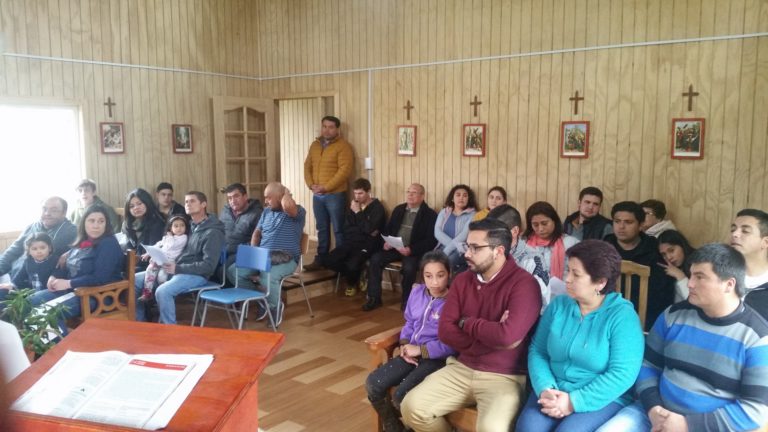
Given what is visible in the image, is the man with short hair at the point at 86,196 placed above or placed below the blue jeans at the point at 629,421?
above

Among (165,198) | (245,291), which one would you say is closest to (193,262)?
(245,291)

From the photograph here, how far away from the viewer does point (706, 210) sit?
518 cm

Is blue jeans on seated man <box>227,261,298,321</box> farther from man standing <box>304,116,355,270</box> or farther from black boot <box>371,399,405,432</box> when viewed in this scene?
black boot <box>371,399,405,432</box>

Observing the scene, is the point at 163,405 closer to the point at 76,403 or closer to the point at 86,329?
the point at 76,403

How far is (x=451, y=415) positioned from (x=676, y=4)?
12.9 ft

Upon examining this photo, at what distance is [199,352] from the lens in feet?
5.49

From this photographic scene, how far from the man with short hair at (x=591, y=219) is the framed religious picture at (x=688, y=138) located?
690 millimetres

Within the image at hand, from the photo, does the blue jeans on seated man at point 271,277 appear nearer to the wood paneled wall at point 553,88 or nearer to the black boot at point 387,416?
the wood paneled wall at point 553,88

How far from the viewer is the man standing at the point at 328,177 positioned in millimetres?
7188

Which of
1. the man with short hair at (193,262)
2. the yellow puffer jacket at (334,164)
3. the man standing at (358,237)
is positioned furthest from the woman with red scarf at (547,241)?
the yellow puffer jacket at (334,164)

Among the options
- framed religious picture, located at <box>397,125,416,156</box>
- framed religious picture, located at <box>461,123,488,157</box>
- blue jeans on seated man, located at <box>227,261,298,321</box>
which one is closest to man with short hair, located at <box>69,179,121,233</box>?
blue jeans on seated man, located at <box>227,261,298,321</box>

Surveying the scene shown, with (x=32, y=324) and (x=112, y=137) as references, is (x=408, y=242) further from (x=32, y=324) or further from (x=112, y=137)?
(x=32, y=324)

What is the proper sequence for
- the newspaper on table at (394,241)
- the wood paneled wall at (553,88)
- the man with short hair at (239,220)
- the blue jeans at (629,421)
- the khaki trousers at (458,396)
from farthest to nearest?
1. the newspaper on table at (394,241)
2. the man with short hair at (239,220)
3. the wood paneled wall at (553,88)
4. the khaki trousers at (458,396)
5. the blue jeans at (629,421)

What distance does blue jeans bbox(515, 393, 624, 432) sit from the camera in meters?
2.50
